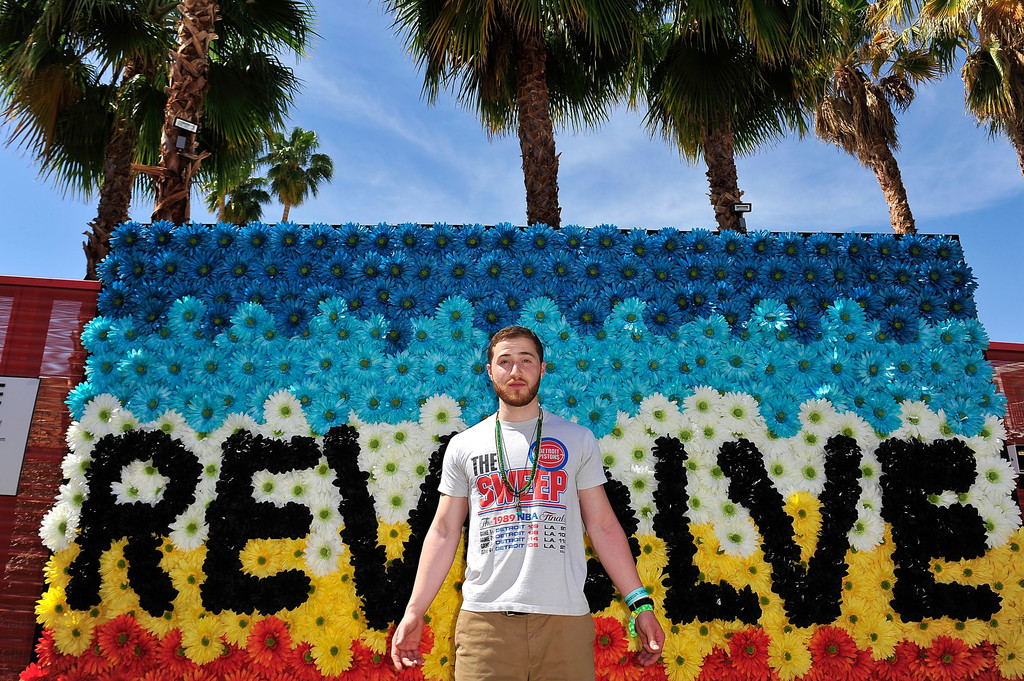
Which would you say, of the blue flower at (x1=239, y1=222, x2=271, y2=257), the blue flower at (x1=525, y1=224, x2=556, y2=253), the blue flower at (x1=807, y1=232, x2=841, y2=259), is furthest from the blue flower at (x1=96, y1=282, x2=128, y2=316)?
the blue flower at (x1=807, y1=232, x2=841, y2=259)

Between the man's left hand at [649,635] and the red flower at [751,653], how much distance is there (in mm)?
1445

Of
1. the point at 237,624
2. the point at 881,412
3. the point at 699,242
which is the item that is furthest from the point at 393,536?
the point at 881,412

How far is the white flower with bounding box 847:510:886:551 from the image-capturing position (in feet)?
11.6

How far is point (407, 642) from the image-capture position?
88.7 inches

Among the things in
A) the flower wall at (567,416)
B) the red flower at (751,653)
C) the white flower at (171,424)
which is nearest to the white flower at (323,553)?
the flower wall at (567,416)

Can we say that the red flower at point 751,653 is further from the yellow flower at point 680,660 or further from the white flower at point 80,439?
the white flower at point 80,439

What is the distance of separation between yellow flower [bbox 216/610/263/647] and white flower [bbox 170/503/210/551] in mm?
419

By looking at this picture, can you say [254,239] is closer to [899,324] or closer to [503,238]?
[503,238]

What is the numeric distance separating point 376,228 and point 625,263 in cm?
165

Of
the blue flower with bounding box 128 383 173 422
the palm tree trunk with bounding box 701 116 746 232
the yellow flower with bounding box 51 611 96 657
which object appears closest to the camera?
the yellow flower with bounding box 51 611 96 657

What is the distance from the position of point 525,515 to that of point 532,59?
16.8 ft

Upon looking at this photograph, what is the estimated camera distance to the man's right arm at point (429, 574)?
226 cm

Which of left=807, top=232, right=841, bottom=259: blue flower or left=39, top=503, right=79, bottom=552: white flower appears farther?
left=807, top=232, right=841, bottom=259: blue flower

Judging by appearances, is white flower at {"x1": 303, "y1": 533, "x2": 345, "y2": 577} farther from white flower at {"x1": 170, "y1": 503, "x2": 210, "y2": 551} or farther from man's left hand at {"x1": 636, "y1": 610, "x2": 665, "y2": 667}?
man's left hand at {"x1": 636, "y1": 610, "x2": 665, "y2": 667}
